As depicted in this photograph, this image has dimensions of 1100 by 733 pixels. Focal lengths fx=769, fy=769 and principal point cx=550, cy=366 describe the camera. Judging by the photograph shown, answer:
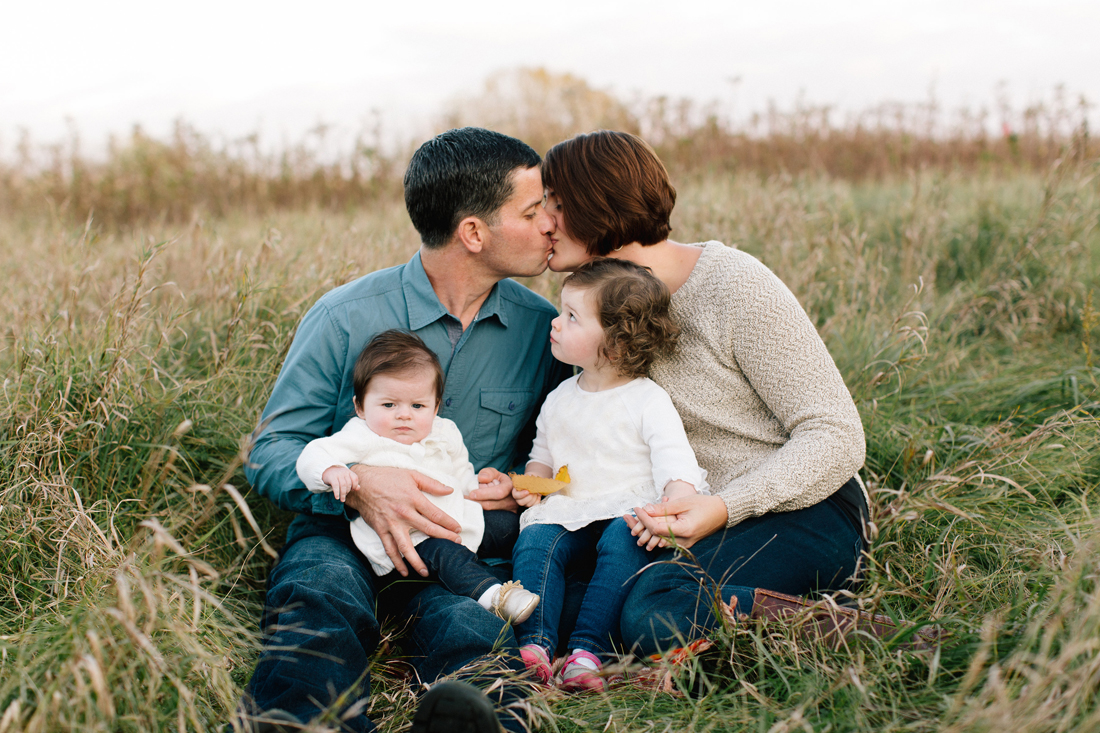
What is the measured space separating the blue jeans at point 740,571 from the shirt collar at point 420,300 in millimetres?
1146

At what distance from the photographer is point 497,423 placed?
2863 mm

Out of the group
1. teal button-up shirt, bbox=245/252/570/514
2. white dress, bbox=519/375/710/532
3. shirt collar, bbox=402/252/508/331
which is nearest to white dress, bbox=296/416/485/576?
teal button-up shirt, bbox=245/252/570/514

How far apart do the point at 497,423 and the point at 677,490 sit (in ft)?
2.72

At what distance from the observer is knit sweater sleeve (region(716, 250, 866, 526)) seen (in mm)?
2291

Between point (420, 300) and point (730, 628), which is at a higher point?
point (420, 300)

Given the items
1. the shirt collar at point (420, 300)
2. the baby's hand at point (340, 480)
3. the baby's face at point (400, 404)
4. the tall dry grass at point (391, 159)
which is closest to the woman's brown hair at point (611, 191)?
the shirt collar at point (420, 300)

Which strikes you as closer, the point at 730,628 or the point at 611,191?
the point at 730,628

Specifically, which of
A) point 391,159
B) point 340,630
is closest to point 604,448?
point 340,630

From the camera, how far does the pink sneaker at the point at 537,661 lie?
6.69 ft

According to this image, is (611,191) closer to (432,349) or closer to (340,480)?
(432,349)

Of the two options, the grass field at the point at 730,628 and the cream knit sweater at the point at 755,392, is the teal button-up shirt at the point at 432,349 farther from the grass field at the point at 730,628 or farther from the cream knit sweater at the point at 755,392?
the cream knit sweater at the point at 755,392

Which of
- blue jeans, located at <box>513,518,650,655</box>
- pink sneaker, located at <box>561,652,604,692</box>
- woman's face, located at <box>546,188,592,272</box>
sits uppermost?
woman's face, located at <box>546,188,592,272</box>

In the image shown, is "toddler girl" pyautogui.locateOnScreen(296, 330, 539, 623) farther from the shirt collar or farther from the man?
the shirt collar

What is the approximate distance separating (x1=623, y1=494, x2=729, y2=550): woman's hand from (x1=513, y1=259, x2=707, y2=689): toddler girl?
60 millimetres
